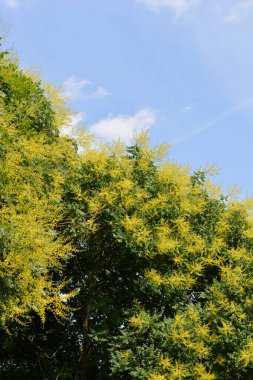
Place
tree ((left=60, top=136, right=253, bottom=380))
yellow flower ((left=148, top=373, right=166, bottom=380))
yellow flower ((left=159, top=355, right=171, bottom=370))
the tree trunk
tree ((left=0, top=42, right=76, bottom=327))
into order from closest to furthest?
tree ((left=0, top=42, right=76, bottom=327)), yellow flower ((left=148, top=373, right=166, bottom=380)), yellow flower ((left=159, top=355, right=171, bottom=370)), tree ((left=60, top=136, right=253, bottom=380)), the tree trunk

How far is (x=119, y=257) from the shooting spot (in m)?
9.01

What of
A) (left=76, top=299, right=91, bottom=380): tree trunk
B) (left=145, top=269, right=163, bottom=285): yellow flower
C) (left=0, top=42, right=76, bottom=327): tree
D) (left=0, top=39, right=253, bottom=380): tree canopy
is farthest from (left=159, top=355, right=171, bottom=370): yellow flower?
(left=76, top=299, right=91, bottom=380): tree trunk

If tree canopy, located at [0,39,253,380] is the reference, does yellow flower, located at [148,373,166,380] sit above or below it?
below

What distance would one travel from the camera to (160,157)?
9617mm

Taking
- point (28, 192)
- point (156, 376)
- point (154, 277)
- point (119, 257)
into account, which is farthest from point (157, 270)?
point (28, 192)

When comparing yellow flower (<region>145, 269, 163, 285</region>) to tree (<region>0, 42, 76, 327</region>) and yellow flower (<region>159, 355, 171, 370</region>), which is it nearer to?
yellow flower (<region>159, 355, 171, 370</region>)

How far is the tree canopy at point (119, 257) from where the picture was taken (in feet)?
24.8

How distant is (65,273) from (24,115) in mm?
3079

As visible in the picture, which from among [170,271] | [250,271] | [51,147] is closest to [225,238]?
[250,271]

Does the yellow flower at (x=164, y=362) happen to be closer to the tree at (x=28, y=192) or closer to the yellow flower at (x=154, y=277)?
the yellow flower at (x=154, y=277)

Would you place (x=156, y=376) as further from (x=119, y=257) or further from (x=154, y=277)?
(x=119, y=257)

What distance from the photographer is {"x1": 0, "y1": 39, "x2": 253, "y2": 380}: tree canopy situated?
24.8ft

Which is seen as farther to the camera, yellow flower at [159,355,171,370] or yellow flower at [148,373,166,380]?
yellow flower at [159,355,171,370]

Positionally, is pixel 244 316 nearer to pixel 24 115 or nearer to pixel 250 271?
pixel 250 271
